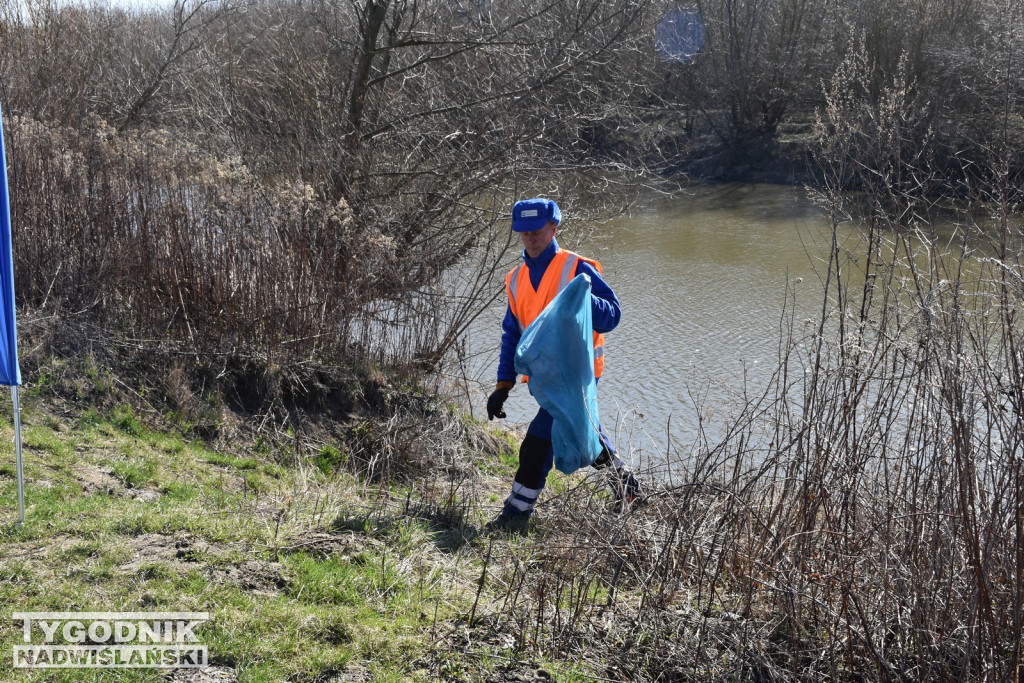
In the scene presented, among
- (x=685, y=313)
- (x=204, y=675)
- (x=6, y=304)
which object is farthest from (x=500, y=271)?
(x=204, y=675)

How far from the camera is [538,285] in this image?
17.9 ft

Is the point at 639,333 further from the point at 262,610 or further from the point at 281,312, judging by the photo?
the point at 262,610

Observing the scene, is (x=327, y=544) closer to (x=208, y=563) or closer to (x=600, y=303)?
(x=208, y=563)

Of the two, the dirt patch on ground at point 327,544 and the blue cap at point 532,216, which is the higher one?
the blue cap at point 532,216

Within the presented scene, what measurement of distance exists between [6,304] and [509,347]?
9.02 ft

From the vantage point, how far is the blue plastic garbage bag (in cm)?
492

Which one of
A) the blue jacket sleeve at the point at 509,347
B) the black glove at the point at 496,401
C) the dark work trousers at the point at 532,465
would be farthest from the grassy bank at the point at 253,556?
the blue jacket sleeve at the point at 509,347

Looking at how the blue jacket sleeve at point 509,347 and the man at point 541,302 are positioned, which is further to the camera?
the blue jacket sleeve at point 509,347

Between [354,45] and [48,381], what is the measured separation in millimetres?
5829

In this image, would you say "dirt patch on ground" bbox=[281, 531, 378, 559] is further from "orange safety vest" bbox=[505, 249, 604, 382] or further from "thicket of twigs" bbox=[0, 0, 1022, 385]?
"thicket of twigs" bbox=[0, 0, 1022, 385]

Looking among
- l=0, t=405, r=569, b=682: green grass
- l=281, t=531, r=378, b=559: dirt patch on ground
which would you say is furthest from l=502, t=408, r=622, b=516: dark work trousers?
l=281, t=531, r=378, b=559: dirt patch on ground

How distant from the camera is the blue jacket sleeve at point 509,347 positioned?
5.68 meters

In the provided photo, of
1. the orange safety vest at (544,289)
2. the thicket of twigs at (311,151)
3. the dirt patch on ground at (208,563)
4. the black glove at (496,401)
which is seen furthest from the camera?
the thicket of twigs at (311,151)

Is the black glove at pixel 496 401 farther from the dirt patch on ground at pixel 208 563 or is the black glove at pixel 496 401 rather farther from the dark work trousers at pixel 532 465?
the dirt patch on ground at pixel 208 563
